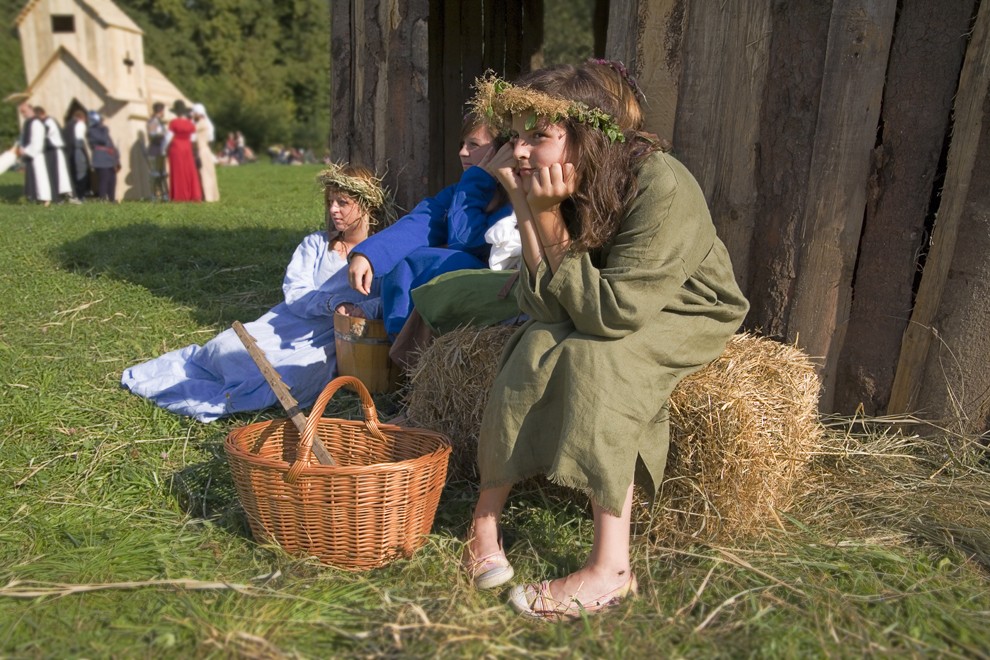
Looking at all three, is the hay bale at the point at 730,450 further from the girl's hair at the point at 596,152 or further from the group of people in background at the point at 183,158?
the group of people in background at the point at 183,158

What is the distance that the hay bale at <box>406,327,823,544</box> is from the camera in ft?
9.03

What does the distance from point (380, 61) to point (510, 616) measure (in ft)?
11.3

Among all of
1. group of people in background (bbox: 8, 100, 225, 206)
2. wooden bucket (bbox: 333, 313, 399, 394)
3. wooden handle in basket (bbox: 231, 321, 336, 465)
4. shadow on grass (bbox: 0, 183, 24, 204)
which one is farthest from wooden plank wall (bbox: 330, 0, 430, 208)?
shadow on grass (bbox: 0, 183, 24, 204)

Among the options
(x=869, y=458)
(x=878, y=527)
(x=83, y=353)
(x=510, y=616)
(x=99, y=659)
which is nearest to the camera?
(x=99, y=659)

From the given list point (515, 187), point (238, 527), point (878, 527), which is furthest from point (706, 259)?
point (238, 527)

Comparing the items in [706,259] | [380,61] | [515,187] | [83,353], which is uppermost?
[380,61]

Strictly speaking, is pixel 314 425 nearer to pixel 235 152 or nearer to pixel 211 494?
pixel 211 494

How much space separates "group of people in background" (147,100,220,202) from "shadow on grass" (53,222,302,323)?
252 inches

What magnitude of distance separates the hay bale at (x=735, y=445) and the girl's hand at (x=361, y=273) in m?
1.75

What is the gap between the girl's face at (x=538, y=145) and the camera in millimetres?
2564

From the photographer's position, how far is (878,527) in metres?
2.90

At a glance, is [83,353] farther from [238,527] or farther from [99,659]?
[99,659]

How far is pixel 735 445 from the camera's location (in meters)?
2.74

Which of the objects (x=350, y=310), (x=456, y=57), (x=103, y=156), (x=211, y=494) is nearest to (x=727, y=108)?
(x=350, y=310)
